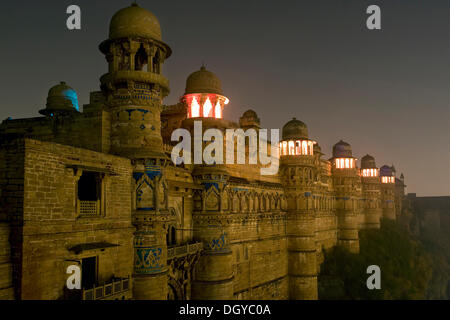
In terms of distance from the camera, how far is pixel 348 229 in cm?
5025

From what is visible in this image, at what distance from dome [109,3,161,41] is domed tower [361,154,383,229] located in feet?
162

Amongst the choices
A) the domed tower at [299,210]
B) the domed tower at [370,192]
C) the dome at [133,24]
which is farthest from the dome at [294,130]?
the domed tower at [370,192]

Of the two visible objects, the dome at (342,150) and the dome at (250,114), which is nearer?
the dome at (250,114)

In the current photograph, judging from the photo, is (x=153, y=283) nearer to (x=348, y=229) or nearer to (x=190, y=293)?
(x=190, y=293)

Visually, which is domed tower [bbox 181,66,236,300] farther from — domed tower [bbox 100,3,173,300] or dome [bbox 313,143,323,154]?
dome [bbox 313,143,323,154]

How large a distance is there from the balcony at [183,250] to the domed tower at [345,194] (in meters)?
31.4

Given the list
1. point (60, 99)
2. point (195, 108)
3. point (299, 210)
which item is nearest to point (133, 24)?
point (195, 108)

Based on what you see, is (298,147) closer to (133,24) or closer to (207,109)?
(207,109)

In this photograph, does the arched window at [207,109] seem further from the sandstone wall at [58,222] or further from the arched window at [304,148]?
the arched window at [304,148]

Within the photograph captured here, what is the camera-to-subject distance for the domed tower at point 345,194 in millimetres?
50281

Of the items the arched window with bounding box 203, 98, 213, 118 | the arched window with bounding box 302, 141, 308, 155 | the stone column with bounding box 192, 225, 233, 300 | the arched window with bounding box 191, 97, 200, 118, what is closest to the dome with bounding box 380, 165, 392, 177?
the arched window with bounding box 302, 141, 308, 155
